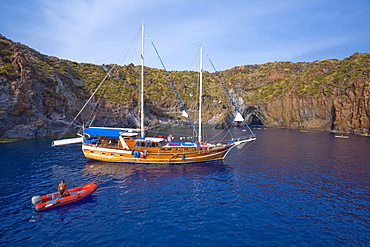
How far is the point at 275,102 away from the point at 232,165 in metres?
104

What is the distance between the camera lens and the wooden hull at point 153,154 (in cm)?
3169

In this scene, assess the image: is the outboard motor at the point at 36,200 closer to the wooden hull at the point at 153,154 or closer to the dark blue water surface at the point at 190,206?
the dark blue water surface at the point at 190,206

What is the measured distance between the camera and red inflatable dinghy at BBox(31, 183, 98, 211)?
17.3m

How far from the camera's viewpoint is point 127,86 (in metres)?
112

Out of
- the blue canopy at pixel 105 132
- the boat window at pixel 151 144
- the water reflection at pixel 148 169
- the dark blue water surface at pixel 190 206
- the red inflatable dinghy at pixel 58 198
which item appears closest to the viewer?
the dark blue water surface at pixel 190 206

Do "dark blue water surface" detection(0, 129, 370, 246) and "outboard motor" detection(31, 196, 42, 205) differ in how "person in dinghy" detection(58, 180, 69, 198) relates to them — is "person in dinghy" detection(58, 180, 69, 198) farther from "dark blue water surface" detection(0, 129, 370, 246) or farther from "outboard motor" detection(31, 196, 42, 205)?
"outboard motor" detection(31, 196, 42, 205)

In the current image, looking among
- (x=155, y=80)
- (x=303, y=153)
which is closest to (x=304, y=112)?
(x=303, y=153)

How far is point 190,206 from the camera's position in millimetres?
18719

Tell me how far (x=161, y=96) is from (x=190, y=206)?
100.0 m

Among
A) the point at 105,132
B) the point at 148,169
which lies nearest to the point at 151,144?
the point at 148,169

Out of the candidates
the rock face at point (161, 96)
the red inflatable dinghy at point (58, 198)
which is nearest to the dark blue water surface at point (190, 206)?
the red inflatable dinghy at point (58, 198)

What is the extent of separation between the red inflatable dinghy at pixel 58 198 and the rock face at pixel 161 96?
33.2 meters

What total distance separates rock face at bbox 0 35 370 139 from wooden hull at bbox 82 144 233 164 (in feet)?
66.3

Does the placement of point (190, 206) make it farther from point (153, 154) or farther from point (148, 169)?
point (153, 154)
